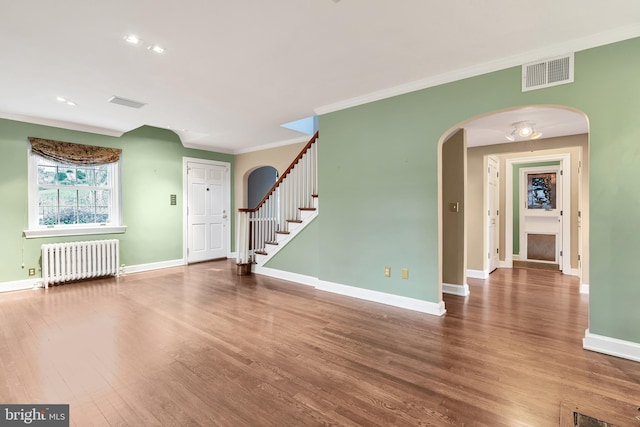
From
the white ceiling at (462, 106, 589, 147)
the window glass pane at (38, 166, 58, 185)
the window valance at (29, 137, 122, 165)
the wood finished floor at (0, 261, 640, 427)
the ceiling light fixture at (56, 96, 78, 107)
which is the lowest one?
the wood finished floor at (0, 261, 640, 427)

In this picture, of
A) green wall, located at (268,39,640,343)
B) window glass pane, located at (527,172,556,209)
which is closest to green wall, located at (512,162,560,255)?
window glass pane, located at (527,172,556,209)

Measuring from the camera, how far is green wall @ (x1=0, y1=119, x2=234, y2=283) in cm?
432

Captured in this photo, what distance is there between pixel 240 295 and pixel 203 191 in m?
3.46

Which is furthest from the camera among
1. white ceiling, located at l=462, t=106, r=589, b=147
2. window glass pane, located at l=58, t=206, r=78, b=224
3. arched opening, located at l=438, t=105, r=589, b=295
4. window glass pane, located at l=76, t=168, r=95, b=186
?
window glass pane, located at l=76, t=168, r=95, b=186

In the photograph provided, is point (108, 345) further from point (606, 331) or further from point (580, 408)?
point (606, 331)

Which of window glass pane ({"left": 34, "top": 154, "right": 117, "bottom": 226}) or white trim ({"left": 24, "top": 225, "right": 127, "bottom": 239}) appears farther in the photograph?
window glass pane ({"left": 34, "top": 154, "right": 117, "bottom": 226})

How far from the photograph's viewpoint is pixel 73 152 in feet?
15.8

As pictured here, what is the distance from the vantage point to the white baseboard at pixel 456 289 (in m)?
4.14

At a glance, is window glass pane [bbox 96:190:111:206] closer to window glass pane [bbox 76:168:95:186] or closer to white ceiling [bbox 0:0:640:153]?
window glass pane [bbox 76:168:95:186]

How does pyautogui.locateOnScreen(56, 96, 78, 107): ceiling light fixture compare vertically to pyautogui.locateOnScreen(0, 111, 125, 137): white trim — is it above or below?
above

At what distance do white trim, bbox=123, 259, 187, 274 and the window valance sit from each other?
2.01m

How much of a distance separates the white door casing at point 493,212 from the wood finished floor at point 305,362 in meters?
1.78

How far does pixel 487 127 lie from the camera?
13.5 feet

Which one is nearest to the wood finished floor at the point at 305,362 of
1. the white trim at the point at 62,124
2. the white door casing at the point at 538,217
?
the white trim at the point at 62,124
